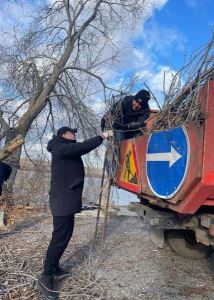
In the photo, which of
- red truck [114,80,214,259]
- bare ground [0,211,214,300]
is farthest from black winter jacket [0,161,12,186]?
red truck [114,80,214,259]

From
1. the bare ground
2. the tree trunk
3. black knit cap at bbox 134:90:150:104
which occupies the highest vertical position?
black knit cap at bbox 134:90:150:104

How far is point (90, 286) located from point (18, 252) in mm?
1592

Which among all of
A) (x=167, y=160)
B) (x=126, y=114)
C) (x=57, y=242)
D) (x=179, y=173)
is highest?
(x=126, y=114)

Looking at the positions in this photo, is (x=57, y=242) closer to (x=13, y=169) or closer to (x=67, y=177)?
(x=67, y=177)

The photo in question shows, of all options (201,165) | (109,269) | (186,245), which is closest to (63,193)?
(109,269)

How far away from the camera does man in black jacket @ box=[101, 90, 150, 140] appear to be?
6.15 meters

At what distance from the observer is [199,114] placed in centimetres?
390

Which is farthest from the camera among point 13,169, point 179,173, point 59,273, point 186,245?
point 13,169

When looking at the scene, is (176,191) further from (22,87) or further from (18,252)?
(22,87)

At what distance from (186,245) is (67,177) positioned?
2.36m

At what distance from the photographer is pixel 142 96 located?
238 inches

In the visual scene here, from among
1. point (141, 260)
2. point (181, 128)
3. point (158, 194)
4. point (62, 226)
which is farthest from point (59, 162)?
point (141, 260)

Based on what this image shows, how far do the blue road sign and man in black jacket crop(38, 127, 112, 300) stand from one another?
2.29 feet

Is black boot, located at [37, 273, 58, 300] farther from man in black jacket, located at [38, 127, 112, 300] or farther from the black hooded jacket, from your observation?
the black hooded jacket
